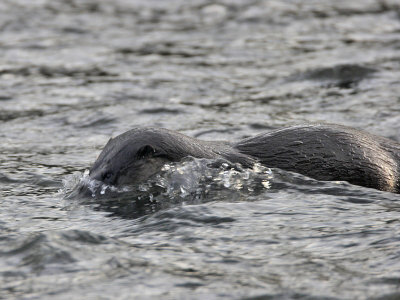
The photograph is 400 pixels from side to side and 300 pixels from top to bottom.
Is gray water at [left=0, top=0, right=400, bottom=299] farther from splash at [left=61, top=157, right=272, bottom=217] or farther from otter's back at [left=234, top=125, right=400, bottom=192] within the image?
otter's back at [left=234, top=125, right=400, bottom=192]

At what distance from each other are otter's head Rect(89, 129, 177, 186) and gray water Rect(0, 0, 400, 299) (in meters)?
0.11

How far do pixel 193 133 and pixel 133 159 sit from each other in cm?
263

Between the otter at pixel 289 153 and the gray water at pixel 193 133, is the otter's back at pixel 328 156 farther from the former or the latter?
the gray water at pixel 193 133

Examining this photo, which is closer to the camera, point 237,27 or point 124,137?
point 124,137

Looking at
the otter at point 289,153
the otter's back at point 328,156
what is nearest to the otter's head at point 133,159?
the otter at point 289,153

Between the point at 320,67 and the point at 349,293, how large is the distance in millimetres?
6869

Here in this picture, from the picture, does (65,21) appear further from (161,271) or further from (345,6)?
(161,271)

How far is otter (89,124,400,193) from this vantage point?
18.0 feet

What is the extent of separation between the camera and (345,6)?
14.1 meters

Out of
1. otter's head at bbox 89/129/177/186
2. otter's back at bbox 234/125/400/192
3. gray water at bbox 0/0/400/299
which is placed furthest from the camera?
otter's back at bbox 234/125/400/192

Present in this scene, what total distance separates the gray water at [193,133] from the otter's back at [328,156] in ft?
0.41

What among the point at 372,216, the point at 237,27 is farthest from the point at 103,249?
the point at 237,27

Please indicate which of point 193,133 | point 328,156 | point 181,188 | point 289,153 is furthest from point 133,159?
point 193,133

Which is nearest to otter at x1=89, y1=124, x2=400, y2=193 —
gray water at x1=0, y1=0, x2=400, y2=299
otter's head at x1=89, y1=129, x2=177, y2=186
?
otter's head at x1=89, y1=129, x2=177, y2=186
